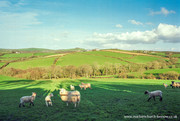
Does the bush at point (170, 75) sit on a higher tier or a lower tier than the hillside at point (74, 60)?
lower

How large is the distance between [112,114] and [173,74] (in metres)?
59.2

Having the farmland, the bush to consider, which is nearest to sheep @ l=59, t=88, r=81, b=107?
the farmland

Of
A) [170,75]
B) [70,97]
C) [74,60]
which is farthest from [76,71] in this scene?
[70,97]

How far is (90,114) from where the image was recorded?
10.3 meters

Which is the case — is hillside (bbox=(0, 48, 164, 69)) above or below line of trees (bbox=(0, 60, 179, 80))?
above

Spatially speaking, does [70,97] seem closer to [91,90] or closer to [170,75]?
[91,90]

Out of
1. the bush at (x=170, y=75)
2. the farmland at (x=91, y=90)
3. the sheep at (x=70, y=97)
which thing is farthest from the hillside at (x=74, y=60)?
the sheep at (x=70, y=97)

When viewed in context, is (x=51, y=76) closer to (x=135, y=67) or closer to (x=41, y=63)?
(x=41, y=63)

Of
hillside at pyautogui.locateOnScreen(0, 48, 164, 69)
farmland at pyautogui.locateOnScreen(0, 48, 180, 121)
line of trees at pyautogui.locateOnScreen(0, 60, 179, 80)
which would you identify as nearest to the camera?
farmland at pyautogui.locateOnScreen(0, 48, 180, 121)

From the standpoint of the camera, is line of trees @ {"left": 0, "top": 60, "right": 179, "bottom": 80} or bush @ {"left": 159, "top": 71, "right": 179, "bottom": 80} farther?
line of trees @ {"left": 0, "top": 60, "right": 179, "bottom": 80}

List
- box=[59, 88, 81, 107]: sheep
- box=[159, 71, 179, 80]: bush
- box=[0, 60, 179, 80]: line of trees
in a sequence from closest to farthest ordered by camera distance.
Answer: box=[59, 88, 81, 107]: sheep → box=[159, 71, 179, 80]: bush → box=[0, 60, 179, 80]: line of trees

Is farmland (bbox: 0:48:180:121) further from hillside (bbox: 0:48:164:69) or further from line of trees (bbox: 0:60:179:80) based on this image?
hillside (bbox: 0:48:164:69)

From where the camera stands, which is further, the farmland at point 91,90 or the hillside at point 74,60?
the hillside at point 74,60

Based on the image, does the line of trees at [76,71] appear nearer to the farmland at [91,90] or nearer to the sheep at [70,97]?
the farmland at [91,90]
